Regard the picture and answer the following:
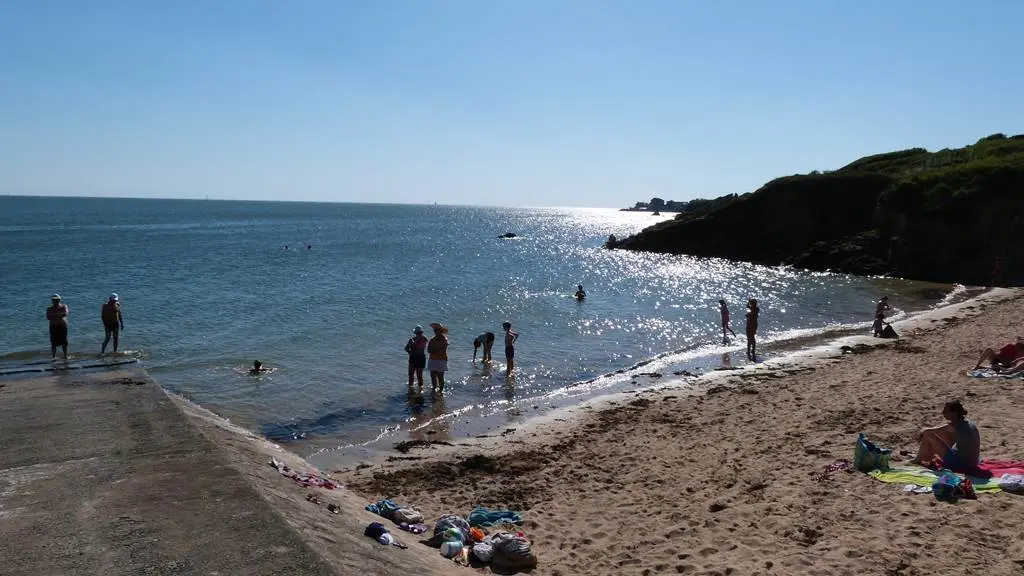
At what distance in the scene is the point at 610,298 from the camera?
37156 mm

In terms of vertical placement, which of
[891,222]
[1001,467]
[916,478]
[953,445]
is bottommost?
[916,478]

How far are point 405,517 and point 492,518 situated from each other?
1117mm

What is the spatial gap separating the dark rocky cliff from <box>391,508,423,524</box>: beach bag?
139ft

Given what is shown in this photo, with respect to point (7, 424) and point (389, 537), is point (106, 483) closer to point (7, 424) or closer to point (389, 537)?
point (389, 537)

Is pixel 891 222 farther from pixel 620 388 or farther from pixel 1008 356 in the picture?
pixel 620 388

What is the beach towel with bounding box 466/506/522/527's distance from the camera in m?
8.38

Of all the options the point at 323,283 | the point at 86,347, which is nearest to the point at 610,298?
the point at 323,283

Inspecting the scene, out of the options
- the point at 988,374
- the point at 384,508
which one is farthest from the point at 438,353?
the point at 988,374

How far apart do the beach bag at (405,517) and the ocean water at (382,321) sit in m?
4.69

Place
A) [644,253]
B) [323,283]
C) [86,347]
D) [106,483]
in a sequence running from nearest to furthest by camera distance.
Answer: [106,483] → [86,347] → [323,283] → [644,253]

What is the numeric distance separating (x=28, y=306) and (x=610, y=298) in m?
28.2

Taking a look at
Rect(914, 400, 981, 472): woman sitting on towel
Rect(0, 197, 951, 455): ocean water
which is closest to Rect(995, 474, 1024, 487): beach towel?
Rect(914, 400, 981, 472): woman sitting on towel

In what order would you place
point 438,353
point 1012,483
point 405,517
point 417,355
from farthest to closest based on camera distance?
point 417,355 < point 438,353 < point 405,517 < point 1012,483

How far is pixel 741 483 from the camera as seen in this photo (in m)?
9.07
